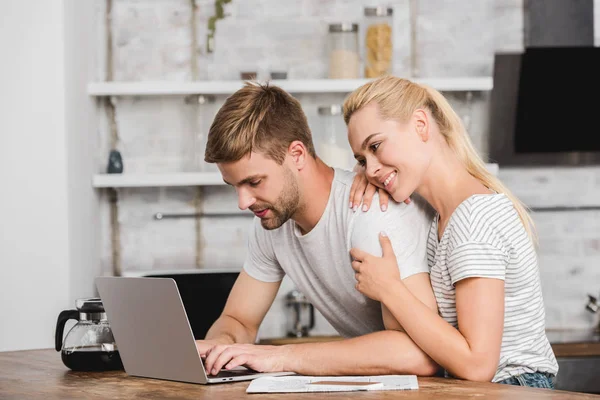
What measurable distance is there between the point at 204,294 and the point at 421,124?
1813mm

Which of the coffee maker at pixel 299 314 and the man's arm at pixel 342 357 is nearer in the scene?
the man's arm at pixel 342 357

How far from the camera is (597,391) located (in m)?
3.54

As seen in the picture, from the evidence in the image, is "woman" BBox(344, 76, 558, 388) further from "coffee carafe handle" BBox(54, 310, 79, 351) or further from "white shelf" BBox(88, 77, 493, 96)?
"white shelf" BBox(88, 77, 493, 96)

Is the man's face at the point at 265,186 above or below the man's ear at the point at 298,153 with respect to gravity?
below

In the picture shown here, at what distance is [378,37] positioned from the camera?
3857 millimetres

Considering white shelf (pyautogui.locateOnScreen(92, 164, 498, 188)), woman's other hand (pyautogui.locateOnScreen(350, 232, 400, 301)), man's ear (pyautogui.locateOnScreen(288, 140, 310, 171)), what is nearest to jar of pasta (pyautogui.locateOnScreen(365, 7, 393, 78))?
white shelf (pyautogui.locateOnScreen(92, 164, 498, 188))

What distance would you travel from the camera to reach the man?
186 centimetres

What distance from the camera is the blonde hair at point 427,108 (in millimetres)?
1985

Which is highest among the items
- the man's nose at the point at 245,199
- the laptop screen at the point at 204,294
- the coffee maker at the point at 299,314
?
the man's nose at the point at 245,199

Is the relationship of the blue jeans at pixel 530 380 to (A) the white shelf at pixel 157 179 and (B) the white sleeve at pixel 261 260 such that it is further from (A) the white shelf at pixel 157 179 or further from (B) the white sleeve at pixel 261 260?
(A) the white shelf at pixel 157 179

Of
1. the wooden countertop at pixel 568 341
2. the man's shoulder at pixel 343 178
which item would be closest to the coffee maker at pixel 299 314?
the wooden countertop at pixel 568 341

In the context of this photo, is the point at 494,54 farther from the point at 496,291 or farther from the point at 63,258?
→ the point at 496,291

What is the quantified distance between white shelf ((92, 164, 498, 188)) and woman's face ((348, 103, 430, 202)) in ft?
6.23

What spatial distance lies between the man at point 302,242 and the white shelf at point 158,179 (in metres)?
1.48
